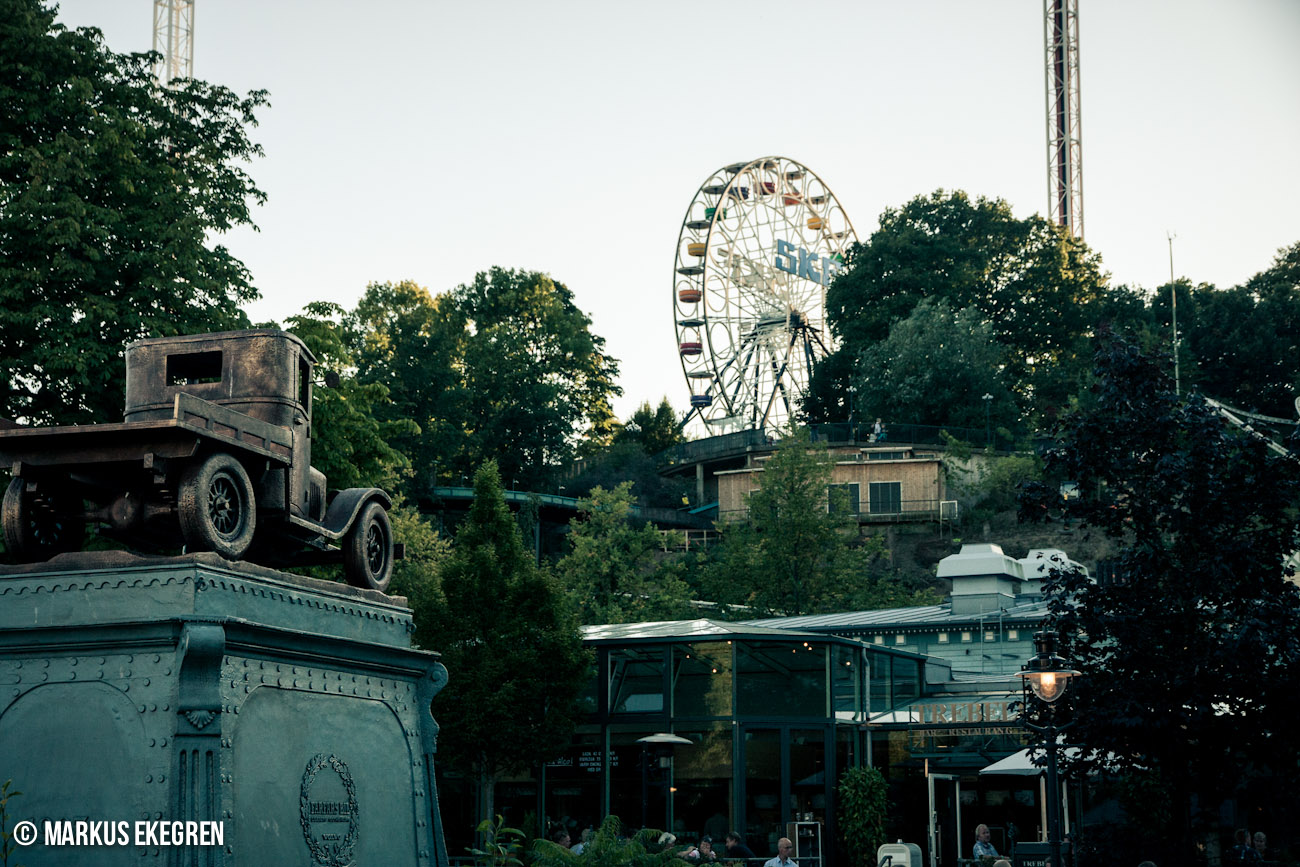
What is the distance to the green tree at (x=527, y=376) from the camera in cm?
8000

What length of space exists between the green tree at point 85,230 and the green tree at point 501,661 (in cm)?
656

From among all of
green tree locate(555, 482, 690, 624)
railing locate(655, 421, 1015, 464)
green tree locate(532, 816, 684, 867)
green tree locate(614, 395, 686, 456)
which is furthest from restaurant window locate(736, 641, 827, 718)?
green tree locate(614, 395, 686, 456)

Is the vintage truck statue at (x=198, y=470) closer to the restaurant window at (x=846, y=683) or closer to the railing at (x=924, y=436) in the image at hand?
the restaurant window at (x=846, y=683)

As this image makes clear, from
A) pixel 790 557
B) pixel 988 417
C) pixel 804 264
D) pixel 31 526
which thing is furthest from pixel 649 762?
pixel 804 264

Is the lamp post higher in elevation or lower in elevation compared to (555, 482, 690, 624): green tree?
lower

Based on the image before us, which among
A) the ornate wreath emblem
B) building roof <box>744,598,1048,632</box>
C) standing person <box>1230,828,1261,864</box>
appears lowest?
standing person <box>1230,828,1261,864</box>

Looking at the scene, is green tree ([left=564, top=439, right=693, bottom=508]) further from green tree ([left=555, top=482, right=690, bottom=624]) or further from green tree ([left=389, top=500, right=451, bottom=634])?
green tree ([left=555, top=482, right=690, bottom=624])

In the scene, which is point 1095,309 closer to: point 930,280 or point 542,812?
point 930,280

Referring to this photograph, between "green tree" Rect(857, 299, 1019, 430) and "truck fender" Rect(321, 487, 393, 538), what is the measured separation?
61481mm

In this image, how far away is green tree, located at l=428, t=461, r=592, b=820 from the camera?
83.3 feet

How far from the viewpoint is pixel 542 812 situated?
3017cm

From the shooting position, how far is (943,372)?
233 feet

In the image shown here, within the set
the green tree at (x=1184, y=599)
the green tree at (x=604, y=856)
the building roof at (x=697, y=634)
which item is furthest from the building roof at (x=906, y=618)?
the green tree at (x=604, y=856)

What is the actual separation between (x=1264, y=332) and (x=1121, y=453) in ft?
202
